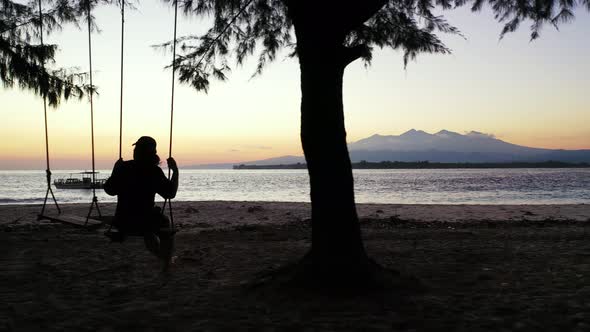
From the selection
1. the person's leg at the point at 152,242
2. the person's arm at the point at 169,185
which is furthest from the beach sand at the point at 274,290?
the person's arm at the point at 169,185

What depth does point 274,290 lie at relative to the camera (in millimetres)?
4785

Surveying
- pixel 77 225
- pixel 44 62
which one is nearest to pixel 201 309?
pixel 77 225

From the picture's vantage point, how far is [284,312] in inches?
162

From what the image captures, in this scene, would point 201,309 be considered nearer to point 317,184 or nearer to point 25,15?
point 317,184

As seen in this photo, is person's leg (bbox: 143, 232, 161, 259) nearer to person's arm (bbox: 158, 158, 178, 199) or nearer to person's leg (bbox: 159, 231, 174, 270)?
person's leg (bbox: 159, 231, 174, 270)

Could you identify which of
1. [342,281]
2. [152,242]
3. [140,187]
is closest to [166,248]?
[152,242]

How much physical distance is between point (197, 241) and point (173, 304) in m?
5.10

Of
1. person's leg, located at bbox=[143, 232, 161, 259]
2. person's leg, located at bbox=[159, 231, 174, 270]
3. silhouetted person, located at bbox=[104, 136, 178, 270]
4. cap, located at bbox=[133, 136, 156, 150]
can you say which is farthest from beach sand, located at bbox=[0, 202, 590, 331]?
cap, located at bbox=[133, 136, 156, 150]

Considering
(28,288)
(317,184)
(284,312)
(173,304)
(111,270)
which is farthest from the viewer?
(111,270)

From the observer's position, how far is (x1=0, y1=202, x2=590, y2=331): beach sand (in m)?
3.83

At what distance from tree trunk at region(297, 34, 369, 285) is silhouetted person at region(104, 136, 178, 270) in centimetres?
161

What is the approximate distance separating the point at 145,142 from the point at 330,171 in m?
2.13

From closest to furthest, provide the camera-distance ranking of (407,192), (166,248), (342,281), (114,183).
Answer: (342,281)
(114,183)
(166,248)
(407,192)

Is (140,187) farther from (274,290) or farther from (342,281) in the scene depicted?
(342,281)
